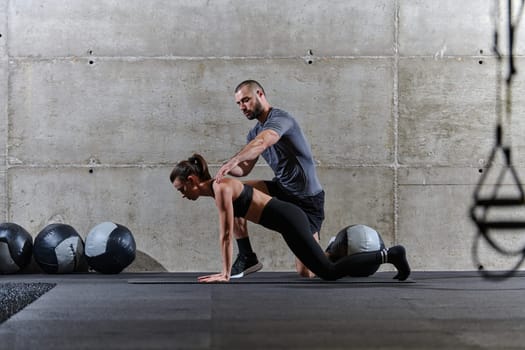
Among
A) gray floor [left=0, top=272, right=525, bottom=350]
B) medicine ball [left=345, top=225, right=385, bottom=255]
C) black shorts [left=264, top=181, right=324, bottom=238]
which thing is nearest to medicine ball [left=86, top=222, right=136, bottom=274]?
gray floor [left=0, top=272, right=525, bottom=350]

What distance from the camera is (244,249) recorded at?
249 inches

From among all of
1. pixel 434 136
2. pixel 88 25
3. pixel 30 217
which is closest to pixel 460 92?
pixel 434 136

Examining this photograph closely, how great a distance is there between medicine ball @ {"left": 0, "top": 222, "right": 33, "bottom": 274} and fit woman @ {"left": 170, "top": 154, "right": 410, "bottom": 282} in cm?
180

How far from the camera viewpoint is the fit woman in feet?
18.3

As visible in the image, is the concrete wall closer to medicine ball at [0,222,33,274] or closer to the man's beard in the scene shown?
medicine ball at [0,222,33,274]

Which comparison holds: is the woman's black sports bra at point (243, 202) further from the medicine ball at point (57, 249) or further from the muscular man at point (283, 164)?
the medicine ball at point (57, 249)

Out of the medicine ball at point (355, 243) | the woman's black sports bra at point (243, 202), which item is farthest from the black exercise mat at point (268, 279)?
the woman's black sports bra at point (243, 202)

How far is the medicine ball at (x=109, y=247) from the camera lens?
21.7 feet

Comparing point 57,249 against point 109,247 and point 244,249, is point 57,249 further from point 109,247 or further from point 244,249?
point 244,249

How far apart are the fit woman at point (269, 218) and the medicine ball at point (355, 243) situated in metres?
0.57

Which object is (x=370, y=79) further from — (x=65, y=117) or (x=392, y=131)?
(x=65, y=117)

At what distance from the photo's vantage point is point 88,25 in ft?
24.6

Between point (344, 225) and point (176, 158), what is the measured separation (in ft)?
5.42

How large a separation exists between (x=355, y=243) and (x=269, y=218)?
100cm
